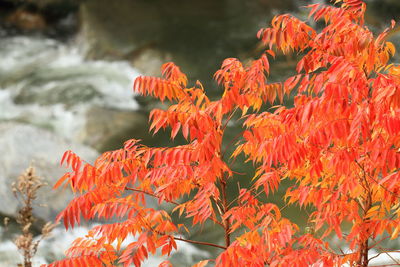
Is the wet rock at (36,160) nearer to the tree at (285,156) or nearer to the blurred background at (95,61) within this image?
the blurred background at (95,61)

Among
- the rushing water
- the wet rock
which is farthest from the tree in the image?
the rushing water

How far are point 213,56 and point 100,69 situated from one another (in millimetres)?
3355

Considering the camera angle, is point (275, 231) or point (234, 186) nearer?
point (275, 231)

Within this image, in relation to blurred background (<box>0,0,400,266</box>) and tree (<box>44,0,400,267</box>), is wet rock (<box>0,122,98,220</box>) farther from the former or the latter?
tree (<box>44,0,400,267</box>)

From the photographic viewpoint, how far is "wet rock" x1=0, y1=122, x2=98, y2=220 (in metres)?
8.28

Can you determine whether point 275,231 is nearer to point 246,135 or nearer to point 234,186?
point 246,135

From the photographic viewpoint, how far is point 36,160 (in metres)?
8.74

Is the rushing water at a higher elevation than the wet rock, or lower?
higher

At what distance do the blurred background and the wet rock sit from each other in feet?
0.06

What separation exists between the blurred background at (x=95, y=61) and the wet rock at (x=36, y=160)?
0.06ft

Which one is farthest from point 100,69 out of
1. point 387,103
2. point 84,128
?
point 387,103

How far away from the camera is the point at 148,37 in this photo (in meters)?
15.4

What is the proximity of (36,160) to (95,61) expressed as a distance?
6730mm

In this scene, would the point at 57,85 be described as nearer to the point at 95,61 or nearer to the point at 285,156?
the point at 95,61
